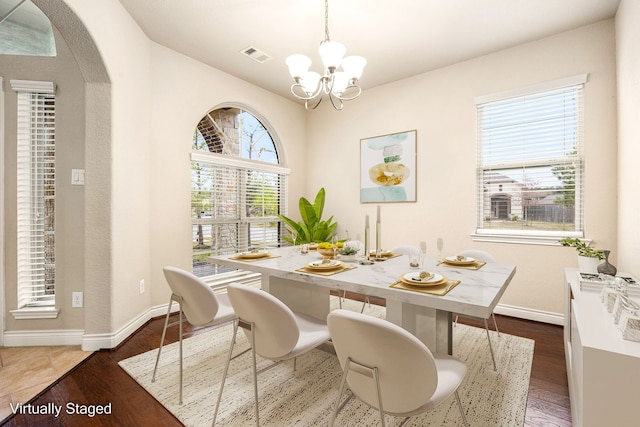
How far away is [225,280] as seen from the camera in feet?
12.5

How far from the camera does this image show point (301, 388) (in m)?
1.88

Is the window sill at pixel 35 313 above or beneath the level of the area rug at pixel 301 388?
above

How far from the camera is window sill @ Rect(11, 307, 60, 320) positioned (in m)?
2.39

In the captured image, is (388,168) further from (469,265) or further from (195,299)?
(195,299)

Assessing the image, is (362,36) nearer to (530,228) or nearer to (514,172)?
(514,172)

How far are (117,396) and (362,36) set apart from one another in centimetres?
346

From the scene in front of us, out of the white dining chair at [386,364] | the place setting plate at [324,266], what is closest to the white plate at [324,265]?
the place setting plate at [324,266]

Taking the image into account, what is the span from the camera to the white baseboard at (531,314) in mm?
2855

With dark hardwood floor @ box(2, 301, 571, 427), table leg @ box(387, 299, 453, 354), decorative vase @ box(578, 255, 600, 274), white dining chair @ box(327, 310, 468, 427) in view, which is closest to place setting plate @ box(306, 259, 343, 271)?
table leg @ box(387, 299, 453, 354)

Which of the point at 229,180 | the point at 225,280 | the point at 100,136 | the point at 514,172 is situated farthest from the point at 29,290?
the point at 514,172

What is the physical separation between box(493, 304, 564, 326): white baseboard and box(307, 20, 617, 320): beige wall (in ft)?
0.13

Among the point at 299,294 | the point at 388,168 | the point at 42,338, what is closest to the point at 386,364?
the point at 299,294

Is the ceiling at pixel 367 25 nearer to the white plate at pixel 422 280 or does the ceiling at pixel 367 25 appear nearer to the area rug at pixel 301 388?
the white plate at pixel 422 280

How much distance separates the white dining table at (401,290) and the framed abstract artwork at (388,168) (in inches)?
68.9
